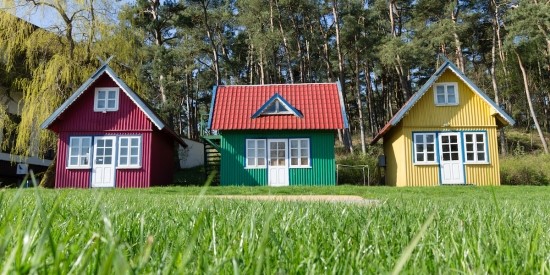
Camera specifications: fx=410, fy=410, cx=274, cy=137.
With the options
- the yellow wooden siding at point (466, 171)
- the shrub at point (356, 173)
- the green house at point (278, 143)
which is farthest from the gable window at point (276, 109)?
the yellow wooden siding at point (466, 171)

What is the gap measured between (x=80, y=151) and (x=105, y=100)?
264 centimetres

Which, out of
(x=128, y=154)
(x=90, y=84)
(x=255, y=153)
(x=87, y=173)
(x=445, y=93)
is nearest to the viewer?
(x=90, y=84)

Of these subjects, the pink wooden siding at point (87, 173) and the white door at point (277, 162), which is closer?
the pink wooden siding at point (87, 173)

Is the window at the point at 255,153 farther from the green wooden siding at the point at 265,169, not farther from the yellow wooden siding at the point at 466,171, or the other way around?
the yellow wooden siding at the point at 466,171

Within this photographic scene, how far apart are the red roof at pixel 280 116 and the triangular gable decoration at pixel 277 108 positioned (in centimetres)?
18

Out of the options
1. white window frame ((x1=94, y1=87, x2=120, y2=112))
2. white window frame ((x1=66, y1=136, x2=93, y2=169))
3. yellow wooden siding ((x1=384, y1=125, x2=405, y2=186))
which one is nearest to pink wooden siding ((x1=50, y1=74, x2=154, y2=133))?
white window frame ((x1=94, y1=87, x2=120, y2=112))

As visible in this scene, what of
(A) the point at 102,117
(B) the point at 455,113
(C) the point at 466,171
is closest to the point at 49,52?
(A) the point at 102,117

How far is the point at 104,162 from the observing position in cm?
1905

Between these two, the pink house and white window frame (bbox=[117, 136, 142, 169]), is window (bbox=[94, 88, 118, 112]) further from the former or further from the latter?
white window frame (bbox=[117, 136, 142, 169])

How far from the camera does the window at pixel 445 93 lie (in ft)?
65.0

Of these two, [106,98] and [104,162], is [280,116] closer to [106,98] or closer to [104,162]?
[106,98]

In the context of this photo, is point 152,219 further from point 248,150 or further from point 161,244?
point 248,150

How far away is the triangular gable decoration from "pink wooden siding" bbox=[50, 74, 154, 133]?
534cm

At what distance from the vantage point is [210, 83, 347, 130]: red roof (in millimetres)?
19531
